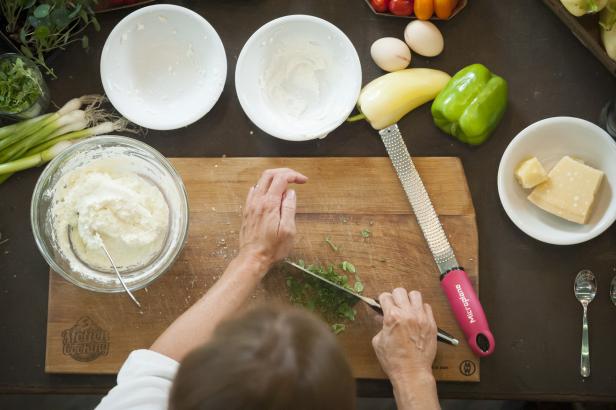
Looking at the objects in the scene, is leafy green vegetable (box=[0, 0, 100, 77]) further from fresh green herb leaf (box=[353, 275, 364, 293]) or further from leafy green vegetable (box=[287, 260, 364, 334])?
fresh green herb leaf (box=[353, 275, 364, 293])

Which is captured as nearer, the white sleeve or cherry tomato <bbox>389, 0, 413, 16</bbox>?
the white sleeve

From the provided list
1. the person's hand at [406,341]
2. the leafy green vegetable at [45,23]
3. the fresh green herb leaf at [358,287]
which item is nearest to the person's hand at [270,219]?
the fresh green herb leaf at [358,287]

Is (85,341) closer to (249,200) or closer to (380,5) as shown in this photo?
(249,200)

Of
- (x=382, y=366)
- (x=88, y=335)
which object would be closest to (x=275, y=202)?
(x=382, y=366)

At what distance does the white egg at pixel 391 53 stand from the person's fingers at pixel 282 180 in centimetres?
46

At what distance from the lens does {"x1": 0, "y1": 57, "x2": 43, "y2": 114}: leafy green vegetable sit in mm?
1624

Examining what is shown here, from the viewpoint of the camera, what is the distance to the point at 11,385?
1.66 meters

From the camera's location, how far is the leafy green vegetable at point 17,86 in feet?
5.33

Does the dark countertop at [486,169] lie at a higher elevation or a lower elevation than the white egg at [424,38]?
lower

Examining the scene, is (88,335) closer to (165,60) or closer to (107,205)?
(107,205)

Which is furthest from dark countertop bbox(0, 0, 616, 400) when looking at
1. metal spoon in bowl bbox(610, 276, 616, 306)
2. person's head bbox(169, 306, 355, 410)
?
person's head bbox(169, 306, 355, 410)

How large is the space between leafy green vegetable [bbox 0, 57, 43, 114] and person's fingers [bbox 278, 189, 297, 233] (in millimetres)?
772

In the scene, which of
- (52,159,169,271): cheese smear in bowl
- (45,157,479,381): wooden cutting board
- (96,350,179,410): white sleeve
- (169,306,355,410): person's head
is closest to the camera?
(169,306,355,410): person's head

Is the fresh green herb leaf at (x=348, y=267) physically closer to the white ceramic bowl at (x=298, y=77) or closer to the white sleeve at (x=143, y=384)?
the white ceramic bowl at (x=298, y=77)
